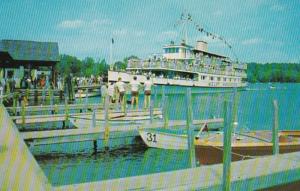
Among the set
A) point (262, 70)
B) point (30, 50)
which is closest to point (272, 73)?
point (262, 70)

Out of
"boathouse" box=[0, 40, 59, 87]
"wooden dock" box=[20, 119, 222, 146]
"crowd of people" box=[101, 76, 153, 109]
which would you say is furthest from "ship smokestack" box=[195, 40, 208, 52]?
"wooden dock" box=[20, 119, 222, 146]

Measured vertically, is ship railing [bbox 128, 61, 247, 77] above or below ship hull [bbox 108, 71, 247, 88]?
above

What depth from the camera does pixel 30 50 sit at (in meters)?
44.4

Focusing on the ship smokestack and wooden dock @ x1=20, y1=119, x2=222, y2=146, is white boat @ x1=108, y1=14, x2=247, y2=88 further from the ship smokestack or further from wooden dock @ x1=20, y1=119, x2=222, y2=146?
wooden dock @ x1=20, y1=119, x2=222, y2=146

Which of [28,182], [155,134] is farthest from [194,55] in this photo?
[28,182]

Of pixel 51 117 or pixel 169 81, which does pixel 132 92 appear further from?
pixel 169 81

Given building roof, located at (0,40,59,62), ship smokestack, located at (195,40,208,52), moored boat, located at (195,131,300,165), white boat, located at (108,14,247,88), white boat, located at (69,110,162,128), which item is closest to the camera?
moored boat, located at (195,131,300,165)

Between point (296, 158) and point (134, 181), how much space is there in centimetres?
355

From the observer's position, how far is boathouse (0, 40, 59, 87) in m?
42.4

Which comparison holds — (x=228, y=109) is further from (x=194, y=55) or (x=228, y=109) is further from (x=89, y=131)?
(x=194, y=55)

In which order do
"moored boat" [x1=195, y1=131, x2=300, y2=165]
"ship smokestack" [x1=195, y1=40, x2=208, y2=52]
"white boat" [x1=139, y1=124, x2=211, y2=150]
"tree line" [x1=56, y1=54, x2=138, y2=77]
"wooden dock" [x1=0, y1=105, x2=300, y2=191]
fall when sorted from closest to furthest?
"wooden dock" [x1=0, y1=105, x2=300, y2=191] → "moored boat" [x1=195, y1=131, x2=300, y2=165] → "white boat" [x1=139, y1=124, x2=211, y2=150] → "ship smokestack" [x1=195, y1=40, x2=208, y2=52] → "tree line" [x1=56, y1=54, x2=138, y2=77]

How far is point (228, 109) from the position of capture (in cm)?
655

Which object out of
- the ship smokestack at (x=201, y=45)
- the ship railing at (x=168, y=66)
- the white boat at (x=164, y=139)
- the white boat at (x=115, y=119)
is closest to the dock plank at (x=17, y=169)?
the white boat at (x=164, y=139)

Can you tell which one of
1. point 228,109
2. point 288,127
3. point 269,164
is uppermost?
point 228,109
